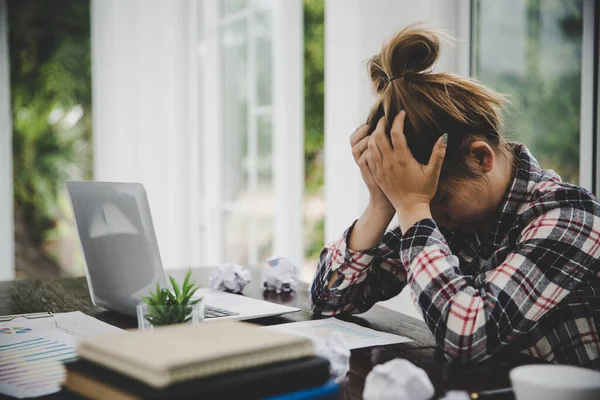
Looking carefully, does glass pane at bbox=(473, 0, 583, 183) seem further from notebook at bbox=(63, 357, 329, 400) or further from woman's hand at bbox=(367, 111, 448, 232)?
notebook at bbox=(63, 357, 329, 400)

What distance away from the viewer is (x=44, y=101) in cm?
499

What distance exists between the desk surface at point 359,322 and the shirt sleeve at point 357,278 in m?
0.03

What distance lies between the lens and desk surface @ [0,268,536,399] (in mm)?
798

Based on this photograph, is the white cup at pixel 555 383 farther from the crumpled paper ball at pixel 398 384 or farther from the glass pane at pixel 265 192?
the glass pane at pixel 265 192

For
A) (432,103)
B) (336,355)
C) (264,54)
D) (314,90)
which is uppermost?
(314,90)

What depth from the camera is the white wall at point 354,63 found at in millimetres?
2000

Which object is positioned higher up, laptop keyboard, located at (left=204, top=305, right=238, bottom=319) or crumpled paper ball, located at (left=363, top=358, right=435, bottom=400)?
crumpled paper ball, located at (left=363, top=358, right=435, bottom=400)

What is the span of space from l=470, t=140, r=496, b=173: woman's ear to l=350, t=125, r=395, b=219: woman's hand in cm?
19

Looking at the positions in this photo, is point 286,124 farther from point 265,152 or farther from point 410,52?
point 410,52

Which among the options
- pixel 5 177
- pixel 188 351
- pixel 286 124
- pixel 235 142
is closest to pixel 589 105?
pixel 286 124

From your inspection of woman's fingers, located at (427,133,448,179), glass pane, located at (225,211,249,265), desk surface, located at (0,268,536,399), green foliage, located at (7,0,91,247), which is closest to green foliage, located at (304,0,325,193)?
green foliage, located at (7,0,91,247)

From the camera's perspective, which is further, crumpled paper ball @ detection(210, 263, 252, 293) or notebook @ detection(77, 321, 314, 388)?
crumpled paper ball @ detection(210, 263, 252, 293)

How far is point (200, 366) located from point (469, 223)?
71 centimetres

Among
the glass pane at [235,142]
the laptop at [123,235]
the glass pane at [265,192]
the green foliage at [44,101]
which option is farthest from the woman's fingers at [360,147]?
the green foliage at [44,101]
